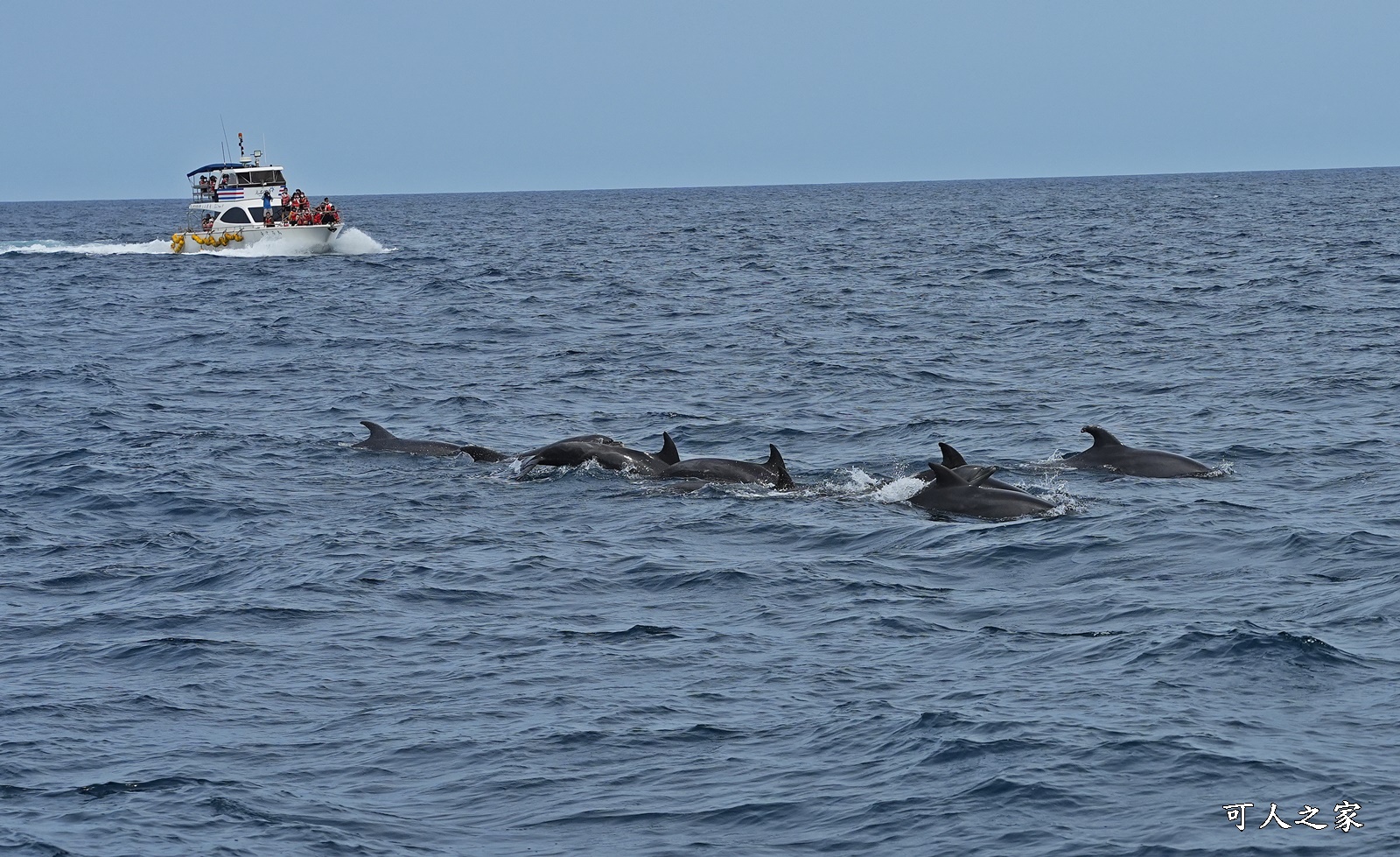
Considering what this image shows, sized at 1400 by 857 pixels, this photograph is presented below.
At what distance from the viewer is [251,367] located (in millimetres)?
37656

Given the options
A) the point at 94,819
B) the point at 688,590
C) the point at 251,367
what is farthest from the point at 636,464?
the point at 251,367

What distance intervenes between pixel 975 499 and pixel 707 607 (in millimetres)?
5082

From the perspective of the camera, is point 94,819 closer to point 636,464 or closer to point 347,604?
point 347,604

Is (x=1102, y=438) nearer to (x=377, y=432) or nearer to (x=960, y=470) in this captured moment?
(x=960, y=470)

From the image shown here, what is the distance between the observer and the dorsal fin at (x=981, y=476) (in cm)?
2005

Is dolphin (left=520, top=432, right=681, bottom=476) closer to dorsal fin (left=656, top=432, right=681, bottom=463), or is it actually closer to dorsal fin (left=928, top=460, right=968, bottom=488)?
dorsal fin (left=656, top=432, right=681, bottom=463)

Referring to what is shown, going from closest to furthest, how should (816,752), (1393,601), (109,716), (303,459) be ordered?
(816,752) → (109,716) → (1393,601) → (303,459)

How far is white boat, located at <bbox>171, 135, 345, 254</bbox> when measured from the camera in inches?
3162

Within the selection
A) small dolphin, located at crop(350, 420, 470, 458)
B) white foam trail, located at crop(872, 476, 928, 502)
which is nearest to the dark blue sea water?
white foam trail, located at crop(872, 476, 928, 502)

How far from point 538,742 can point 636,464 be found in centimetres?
1085

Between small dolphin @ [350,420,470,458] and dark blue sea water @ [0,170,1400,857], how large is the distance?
250mm

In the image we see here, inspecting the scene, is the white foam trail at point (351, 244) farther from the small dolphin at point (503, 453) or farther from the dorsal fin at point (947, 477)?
the dorsal fin at point (947, 477)

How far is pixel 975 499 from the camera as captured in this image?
1977 centimetres

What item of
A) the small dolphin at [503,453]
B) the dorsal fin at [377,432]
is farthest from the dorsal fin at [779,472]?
the dorsal fin at [377,432]
